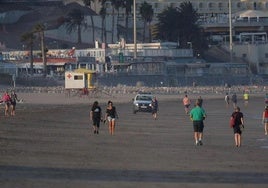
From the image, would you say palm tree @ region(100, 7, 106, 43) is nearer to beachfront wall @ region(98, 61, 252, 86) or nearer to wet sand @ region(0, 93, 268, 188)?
beachfront wall @ region(98, 61, 252, 86)

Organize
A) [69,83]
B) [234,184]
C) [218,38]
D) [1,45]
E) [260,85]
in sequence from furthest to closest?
[218,38]
[1,45]
[260,85]
[69,83]
[234,184]

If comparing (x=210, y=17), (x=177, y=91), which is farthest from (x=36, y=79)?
(x=210, y=17)

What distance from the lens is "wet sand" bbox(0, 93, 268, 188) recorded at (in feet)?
69.3

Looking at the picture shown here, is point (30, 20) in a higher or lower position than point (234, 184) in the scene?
higher

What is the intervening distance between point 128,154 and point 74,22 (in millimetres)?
86128

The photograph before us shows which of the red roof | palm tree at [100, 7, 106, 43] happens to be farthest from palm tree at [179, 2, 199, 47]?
the red roof

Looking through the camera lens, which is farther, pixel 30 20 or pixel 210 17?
pixel 210 17

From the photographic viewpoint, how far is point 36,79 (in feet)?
284

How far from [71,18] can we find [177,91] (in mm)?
34435

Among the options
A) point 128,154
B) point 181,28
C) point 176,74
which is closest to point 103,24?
point 181,28

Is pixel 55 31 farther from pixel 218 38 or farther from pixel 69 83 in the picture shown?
pixel 69 83

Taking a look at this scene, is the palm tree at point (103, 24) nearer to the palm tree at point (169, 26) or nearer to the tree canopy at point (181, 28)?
the tree canopy at point (181, 28)

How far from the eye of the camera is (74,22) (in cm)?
11238

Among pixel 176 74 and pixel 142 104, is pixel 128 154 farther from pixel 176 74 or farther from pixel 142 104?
pixel 176 74
